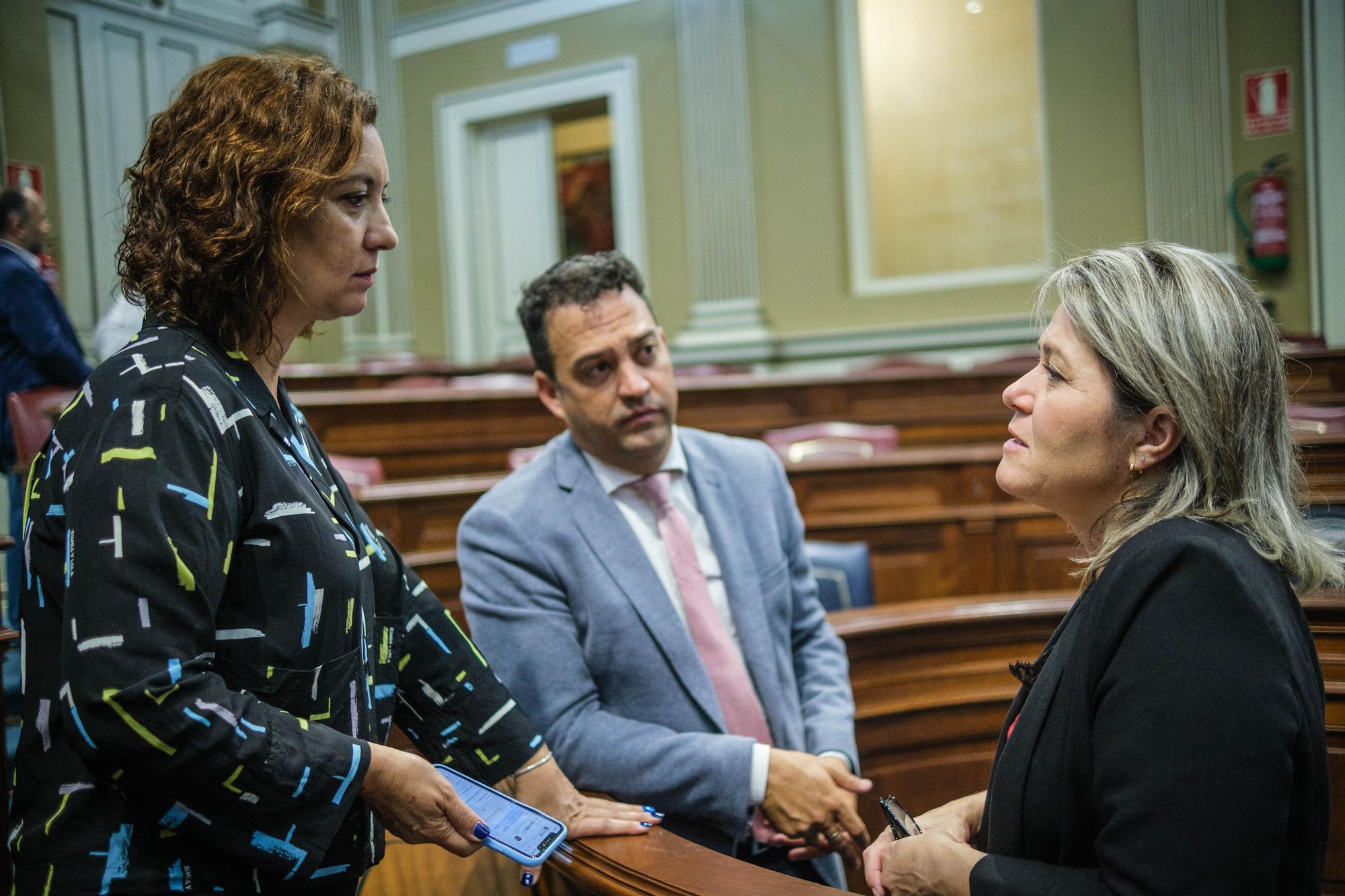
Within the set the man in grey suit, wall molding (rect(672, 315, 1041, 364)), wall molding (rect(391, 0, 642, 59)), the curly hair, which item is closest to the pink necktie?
the man in grey suit

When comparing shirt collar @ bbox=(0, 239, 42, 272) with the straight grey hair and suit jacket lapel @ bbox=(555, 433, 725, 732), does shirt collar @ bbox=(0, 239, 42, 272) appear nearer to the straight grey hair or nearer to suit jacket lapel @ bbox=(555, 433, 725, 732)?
suit jacket lapel @ bbox=(555, 433, 725, 732)

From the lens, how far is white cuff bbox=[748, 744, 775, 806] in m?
1.42

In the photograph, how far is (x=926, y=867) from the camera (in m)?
1.01

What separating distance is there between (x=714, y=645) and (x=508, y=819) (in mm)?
567

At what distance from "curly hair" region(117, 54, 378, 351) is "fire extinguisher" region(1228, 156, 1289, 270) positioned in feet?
20.4

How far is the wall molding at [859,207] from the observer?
278 inches

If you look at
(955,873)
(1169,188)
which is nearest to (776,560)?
(955,873)

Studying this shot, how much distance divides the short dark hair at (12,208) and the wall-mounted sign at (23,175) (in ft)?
9.92

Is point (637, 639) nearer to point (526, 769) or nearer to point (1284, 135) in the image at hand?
point (526, 769)

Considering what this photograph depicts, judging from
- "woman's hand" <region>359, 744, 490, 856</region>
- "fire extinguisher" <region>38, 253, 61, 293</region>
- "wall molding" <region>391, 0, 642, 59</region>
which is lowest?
"woman's hand" <region>359, 744, 490, 856</region>

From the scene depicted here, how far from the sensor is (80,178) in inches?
256

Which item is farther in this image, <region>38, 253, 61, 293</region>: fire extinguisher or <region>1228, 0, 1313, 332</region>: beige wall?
<region>1228, 0, 1313, 332</region>: beige wall

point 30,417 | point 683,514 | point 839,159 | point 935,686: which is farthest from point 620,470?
point 839,159

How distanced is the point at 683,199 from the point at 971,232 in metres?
2.06
